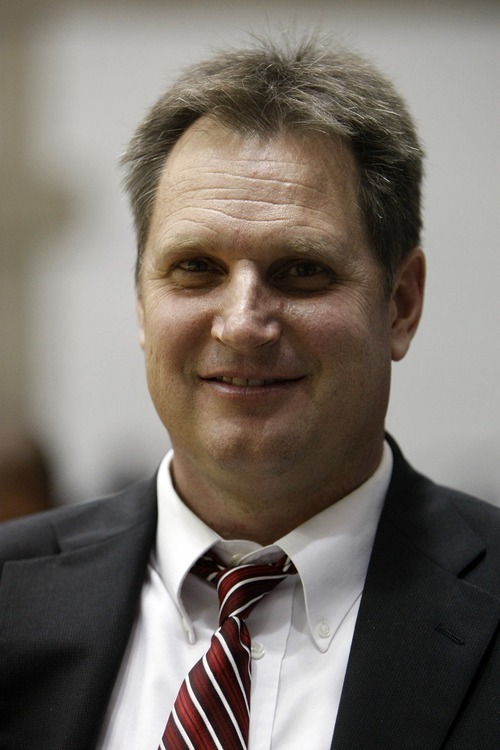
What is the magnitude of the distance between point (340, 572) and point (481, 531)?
31 cm

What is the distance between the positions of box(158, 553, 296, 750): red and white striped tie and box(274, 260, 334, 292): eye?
0.52 metres

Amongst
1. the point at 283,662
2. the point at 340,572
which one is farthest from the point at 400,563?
the point at 283,662

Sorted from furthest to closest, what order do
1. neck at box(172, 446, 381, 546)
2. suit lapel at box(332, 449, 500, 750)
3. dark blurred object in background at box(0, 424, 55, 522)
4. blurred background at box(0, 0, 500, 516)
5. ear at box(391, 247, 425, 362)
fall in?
blurred background at box(0, 0, 500, 516), dark blurred object in background at box(0, 424, 55, 522), ear at box(391, 247, 425, 362), neck at box(172, 446, 381, 546), suit lapel at box(332, 449, 500, 750)

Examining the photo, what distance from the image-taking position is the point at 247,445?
1.69 metres

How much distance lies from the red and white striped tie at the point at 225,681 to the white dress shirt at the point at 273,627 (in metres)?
0.03

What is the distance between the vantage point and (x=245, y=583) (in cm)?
171

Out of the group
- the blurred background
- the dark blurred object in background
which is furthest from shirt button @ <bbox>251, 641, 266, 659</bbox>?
the blurred background

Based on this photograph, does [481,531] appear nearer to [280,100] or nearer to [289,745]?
[289,745]

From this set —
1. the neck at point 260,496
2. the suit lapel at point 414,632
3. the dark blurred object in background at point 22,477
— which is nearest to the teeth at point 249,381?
the neck at point 260,496

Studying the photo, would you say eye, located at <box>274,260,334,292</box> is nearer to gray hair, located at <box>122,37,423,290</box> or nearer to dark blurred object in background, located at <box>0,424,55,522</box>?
gray hair, located at <box>122,37,423,290</box>

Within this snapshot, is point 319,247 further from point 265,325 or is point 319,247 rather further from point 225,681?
point 225,681

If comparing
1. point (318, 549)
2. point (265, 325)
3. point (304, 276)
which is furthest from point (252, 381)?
point (318, 549)

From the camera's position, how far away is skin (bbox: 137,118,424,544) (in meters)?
1.68

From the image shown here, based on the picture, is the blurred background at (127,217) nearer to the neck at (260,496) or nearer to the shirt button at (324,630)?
the neck at (260,496)
